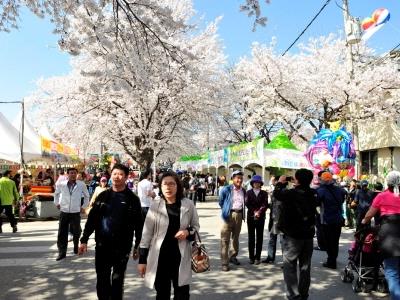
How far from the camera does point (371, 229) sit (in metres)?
5.81

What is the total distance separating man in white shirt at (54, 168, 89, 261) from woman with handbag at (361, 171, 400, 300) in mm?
5440

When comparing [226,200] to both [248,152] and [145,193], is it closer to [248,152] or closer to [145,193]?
[145,193]

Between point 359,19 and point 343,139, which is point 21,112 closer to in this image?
point 343,139

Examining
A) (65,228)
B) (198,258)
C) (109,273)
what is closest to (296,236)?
(198,258)

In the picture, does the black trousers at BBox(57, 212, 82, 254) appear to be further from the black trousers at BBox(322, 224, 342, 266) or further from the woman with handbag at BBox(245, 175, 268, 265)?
the black trousers at BBox(322, 224, 342, 266)

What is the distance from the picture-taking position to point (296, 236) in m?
5.11

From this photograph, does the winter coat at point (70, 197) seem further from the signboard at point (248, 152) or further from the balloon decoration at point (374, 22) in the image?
the balloon decoration at point (374, 22)

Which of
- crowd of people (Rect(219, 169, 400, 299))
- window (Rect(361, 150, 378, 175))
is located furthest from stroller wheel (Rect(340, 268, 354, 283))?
window (Rect(361, 150, 378, 175))

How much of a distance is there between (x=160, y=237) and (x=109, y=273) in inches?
38.4

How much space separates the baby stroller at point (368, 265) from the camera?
5.75m

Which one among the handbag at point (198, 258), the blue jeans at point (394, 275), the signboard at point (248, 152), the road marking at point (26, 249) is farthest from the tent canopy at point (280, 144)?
the handbag at point (198, 258)

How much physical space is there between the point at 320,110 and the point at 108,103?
13450mm

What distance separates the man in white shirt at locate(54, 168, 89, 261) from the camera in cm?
788

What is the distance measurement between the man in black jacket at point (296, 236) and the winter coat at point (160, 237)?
1.53m
